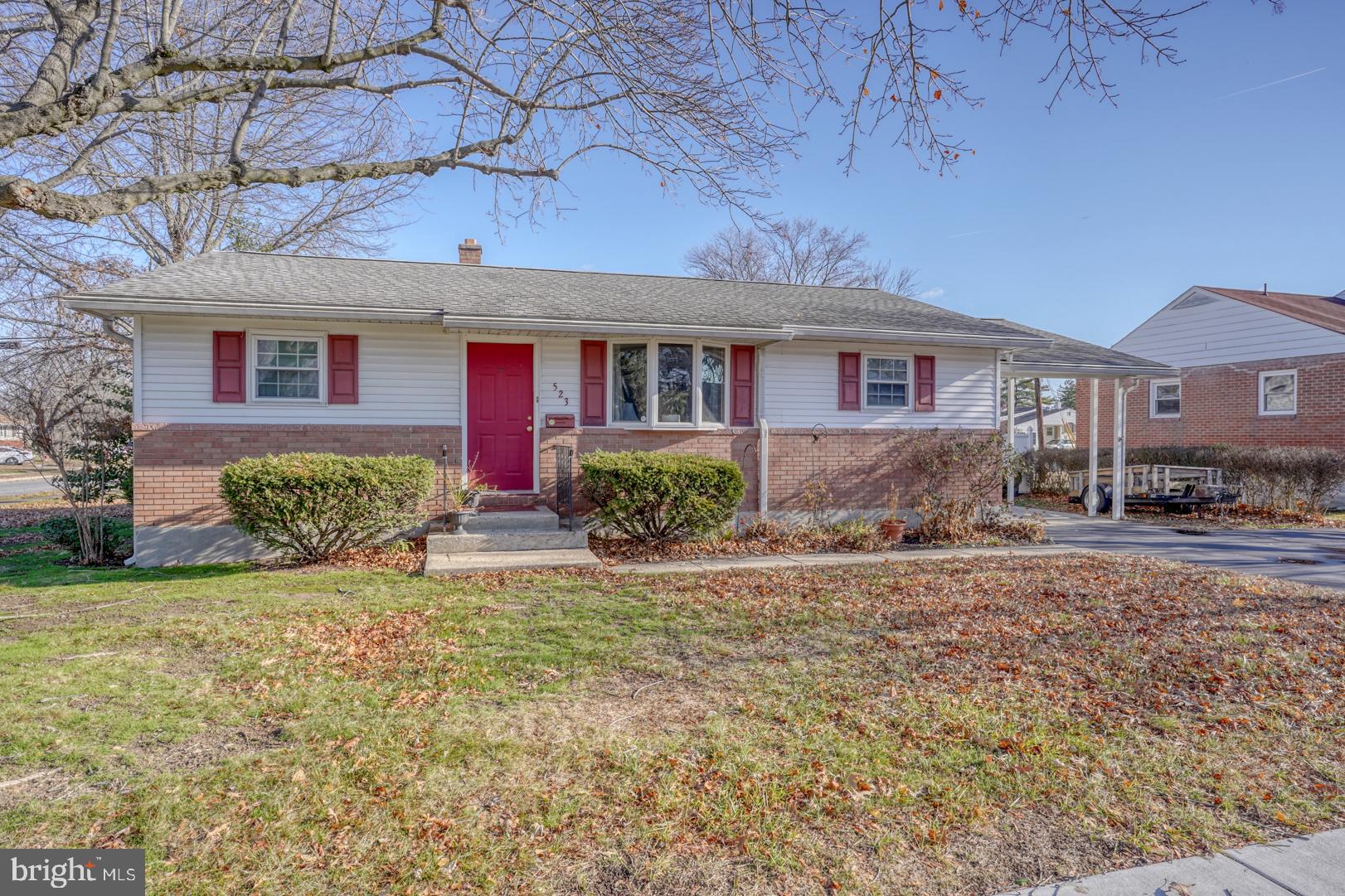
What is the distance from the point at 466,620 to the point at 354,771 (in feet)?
8.52

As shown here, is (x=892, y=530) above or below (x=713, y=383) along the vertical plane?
below

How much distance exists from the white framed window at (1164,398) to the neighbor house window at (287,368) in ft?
67.5

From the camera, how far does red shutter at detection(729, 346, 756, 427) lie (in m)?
10.9

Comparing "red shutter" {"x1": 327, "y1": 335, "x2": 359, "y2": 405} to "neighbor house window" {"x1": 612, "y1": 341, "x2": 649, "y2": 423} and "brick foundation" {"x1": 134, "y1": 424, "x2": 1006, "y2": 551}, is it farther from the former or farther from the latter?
"neighbor house window" {"x1": 612, "y1": 341, "x2": 649, "y2": 423}

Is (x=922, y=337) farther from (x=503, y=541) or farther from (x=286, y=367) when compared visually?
(x=286, y=367)

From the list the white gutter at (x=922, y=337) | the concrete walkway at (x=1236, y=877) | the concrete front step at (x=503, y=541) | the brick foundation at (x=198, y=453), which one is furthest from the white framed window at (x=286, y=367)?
the concrete walkway at (x=1236, y=877)

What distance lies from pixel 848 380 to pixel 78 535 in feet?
37.8

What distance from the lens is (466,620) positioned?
5.69 meters

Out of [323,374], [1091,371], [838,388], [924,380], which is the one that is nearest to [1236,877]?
[838,388]

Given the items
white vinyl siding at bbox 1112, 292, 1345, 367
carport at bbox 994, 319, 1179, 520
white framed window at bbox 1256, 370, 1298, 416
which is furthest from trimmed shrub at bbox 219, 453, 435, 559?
white vinyl siding at bbox 1112, 292, 1345, 367

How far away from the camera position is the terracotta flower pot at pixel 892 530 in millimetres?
10273

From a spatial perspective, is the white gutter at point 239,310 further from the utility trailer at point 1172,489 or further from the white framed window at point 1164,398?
the white framed window at point 1164,398

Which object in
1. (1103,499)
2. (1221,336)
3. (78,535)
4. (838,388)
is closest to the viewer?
(78,535)

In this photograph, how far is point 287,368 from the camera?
933cm
